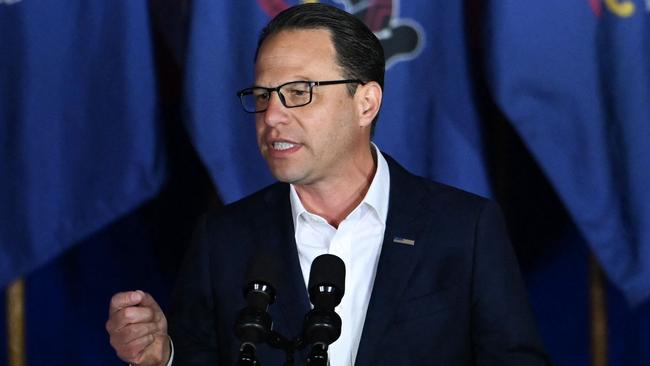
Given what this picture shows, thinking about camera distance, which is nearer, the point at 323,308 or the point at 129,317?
the point at 323,308

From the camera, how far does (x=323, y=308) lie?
4.43 ft

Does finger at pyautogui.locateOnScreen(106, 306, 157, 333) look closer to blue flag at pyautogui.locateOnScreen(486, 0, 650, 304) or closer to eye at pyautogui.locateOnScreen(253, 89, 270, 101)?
eye at pyautogui.locateOnScreen(253, 89, 270, 101)

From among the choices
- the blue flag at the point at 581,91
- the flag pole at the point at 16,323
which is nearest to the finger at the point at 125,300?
the blue flag at the point at 581,91

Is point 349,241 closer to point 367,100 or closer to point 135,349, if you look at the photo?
point 367,100

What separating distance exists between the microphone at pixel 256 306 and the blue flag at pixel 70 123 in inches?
53.1

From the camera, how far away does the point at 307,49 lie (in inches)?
72.6

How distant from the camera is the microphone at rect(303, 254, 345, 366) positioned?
51.8 inches

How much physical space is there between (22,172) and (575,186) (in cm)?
142

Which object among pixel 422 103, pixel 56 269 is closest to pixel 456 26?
pixel 422 103

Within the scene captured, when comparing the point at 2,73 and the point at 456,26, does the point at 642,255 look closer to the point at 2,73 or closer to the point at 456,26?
the point at 456,26

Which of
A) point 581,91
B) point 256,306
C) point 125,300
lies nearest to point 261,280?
point 256,306

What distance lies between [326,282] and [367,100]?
630 mm

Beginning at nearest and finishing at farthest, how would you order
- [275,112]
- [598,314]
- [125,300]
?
1. [125,300]
2. [275,112]
3. [598,314]

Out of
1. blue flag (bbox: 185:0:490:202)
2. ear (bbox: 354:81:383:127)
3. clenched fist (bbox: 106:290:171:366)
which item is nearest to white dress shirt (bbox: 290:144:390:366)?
ear (bbox: 354:81:383:127)
